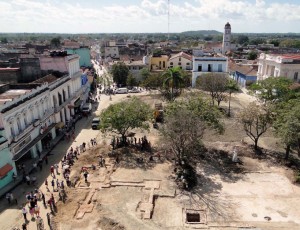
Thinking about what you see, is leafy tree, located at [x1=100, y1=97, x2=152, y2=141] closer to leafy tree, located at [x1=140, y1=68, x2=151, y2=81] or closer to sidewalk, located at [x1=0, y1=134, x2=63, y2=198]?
sidewalk, located at [x1=0, y1=134, x2=63, y2=198]

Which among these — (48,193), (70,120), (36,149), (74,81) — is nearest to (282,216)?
(48,193)

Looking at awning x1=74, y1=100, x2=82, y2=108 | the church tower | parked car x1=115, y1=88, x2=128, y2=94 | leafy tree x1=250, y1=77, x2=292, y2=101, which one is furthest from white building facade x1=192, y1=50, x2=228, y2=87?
the church tower

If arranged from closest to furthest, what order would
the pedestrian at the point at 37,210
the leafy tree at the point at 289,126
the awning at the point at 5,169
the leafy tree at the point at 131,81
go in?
1. the pedestrian at the point at 37,210
2. the awning at the point at 5,169
3. the leafy tree at the point at 289,126
4. the leafy tree at the point at 131,81

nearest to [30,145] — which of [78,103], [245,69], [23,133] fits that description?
[23,133]

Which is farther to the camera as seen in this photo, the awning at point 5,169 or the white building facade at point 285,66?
the white building facade at point 285,66

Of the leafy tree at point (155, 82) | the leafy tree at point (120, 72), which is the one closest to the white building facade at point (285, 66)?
the leafy tree at point (155, 82)

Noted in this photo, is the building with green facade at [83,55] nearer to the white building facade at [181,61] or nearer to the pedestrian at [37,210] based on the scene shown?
the white building facade at [181,61]
